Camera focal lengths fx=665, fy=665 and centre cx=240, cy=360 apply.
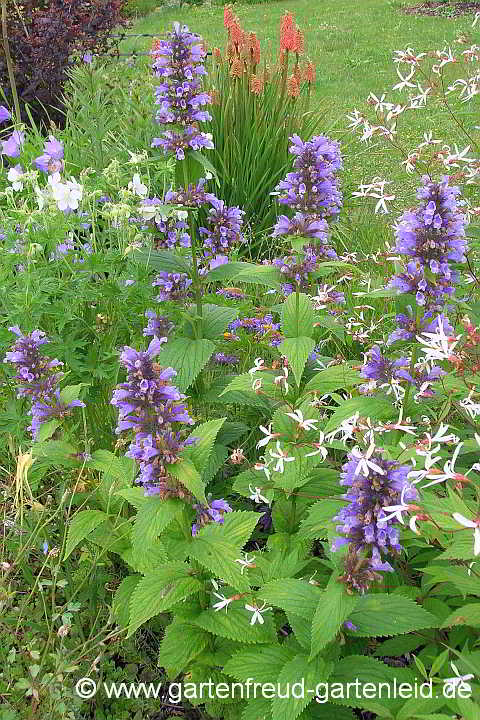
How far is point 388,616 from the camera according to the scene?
1.60 meters

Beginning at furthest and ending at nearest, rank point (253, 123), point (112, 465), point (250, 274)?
point (253, 123) < point (250, 274) < point (112, 465)

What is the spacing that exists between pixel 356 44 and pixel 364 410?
1416cm

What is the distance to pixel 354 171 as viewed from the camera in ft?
22.8

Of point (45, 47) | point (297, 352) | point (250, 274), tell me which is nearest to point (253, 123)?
point (45, 47)

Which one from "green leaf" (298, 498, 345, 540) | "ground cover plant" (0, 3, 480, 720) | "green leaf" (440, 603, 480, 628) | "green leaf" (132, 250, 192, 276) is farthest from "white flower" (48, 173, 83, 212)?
"green leaf" (440, 603, 480, 628)

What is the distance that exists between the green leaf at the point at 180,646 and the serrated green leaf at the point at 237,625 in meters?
0.06

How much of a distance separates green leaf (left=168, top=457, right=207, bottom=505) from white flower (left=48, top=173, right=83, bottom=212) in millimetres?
1583

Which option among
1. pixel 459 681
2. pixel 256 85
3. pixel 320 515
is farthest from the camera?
pixel 256 85

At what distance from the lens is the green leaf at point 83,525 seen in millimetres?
1956

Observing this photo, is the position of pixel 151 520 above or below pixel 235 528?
above

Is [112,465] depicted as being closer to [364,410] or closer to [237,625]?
[237,625]

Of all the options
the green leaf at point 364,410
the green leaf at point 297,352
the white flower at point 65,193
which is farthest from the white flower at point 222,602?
the white flower at point 65,193

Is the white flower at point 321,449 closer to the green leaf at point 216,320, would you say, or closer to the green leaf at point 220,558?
the green leaf at point 220,558

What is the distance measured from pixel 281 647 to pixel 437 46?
13.3 metres
